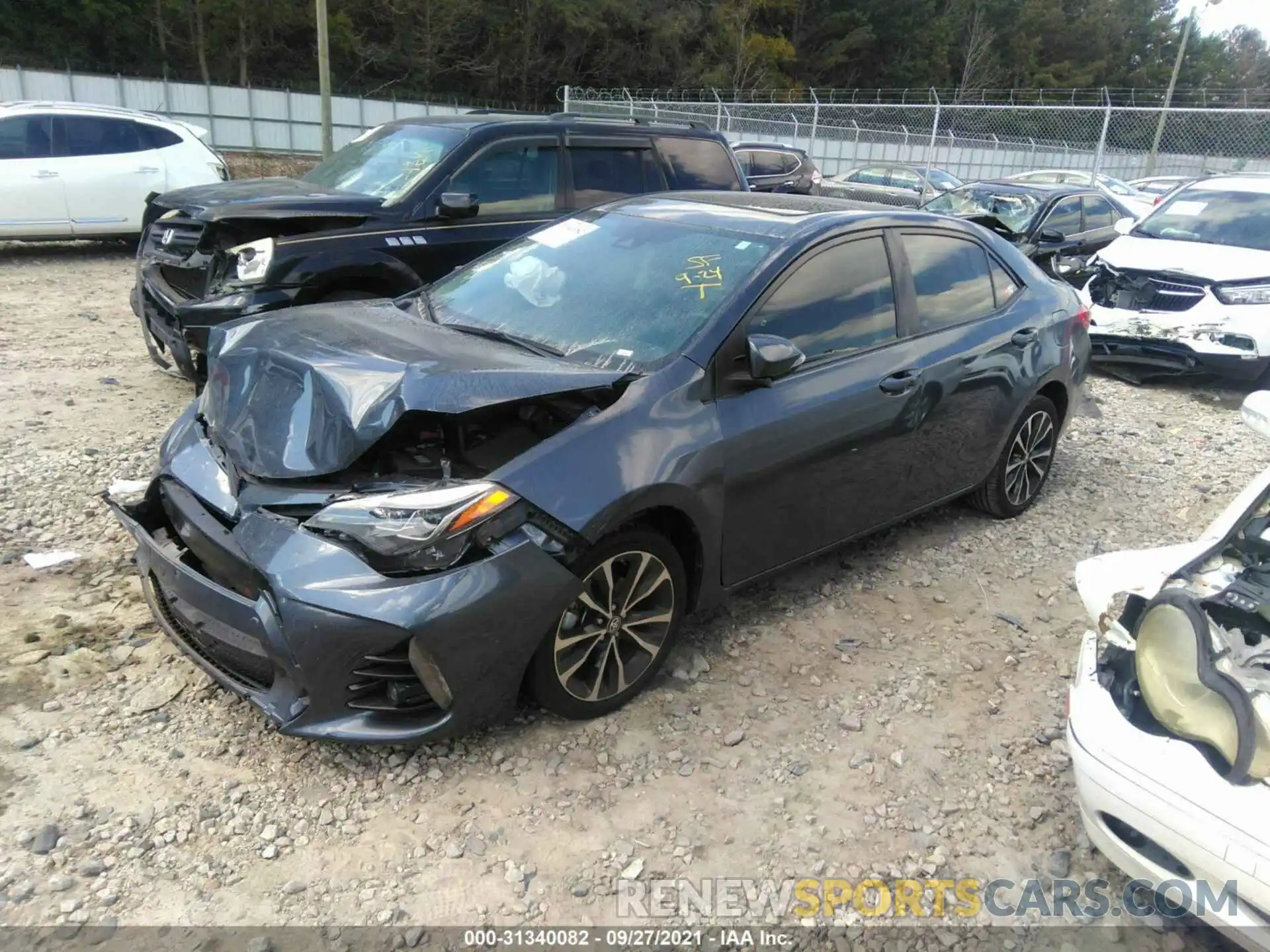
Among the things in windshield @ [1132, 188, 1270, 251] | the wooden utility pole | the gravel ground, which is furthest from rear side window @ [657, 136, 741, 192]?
the wooden utility pole

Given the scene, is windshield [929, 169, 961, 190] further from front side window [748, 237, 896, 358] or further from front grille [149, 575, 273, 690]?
front grille [149, 575, 273, 690]

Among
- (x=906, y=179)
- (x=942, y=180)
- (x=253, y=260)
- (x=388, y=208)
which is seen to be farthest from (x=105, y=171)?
(x=942, y=180)

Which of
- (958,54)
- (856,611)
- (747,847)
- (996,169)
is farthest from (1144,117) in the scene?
(958,54)

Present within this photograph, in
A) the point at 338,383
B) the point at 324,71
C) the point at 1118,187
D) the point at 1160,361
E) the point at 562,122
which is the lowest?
the point at 1160,361

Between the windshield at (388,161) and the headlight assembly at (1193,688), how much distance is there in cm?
524

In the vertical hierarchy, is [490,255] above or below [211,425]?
above

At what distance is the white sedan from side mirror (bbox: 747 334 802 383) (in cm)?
120

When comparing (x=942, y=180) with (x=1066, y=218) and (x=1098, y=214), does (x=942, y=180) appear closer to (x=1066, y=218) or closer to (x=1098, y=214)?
(x=1098, y=214)

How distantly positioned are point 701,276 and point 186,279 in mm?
3837

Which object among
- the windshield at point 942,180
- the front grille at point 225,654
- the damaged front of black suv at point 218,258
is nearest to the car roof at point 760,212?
the damaged front of black suv at point 218,258

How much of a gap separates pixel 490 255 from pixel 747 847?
9.34 ft

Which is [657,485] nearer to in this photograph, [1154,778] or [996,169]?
[1154,778]

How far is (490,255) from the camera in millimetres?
4207

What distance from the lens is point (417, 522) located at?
255 centimetres
